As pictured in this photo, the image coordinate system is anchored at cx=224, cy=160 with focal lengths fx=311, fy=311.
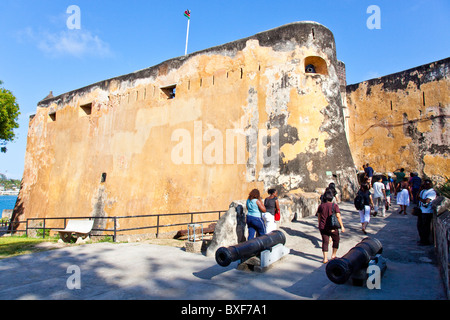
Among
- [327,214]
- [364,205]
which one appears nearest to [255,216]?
[327,214]

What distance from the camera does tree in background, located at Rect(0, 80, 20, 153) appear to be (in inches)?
639

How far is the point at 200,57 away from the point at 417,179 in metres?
9.47

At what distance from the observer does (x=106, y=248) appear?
273 inches

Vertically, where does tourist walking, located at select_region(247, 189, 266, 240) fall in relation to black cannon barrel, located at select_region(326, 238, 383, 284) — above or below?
above

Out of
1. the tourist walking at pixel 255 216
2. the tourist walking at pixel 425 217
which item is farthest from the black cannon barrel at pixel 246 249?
the tourist walking at pixel 425 217

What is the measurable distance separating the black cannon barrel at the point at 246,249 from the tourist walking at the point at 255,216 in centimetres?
49

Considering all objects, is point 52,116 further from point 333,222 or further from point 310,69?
point 333,222

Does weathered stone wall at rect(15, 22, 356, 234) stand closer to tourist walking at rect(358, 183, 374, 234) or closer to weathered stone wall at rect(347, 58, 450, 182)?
tourist walking at rect(358, 183, 374, 234)

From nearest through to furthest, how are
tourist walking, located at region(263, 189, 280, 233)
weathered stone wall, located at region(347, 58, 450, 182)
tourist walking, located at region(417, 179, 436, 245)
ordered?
tourist walking, located at region(417, 179, 436, 245)
tourist walking, located at region(263, 189, 280, 233)
weathered stone wall, located at region(347, 58, 450, 182)

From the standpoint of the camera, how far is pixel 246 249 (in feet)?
14.5

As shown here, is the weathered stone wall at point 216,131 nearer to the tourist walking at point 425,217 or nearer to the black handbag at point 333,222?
the tourist walking at point 425,217

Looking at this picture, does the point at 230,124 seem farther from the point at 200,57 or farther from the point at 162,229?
the point at 162,229

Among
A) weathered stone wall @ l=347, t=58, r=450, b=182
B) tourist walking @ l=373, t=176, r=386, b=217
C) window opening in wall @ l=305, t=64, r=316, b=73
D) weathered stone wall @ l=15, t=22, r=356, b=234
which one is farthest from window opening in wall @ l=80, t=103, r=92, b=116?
tourist walking @ l=373, t=176, r=386, b=217

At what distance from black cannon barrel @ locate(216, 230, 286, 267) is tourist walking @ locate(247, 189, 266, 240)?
0.49 m
